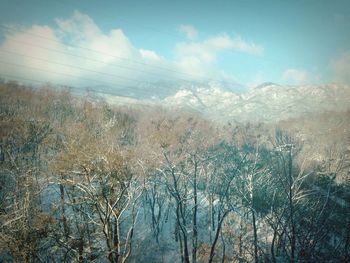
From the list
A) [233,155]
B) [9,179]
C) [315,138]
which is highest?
[315,138]

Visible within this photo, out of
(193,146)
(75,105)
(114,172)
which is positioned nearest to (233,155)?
(193,146)

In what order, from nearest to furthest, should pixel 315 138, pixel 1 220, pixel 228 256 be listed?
pixel 1 220
pixel 228 256
pixel 315 138

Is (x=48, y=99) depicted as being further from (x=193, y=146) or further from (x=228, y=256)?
(x=228, y=256)

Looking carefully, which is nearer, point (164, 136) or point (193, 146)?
point (164, 136)

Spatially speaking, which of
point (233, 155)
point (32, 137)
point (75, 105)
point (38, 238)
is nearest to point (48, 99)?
point (75, 105)

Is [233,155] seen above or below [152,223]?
above

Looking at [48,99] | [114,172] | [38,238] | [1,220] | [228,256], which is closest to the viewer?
[114,172]

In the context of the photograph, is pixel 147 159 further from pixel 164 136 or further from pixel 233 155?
pixel 233 155
